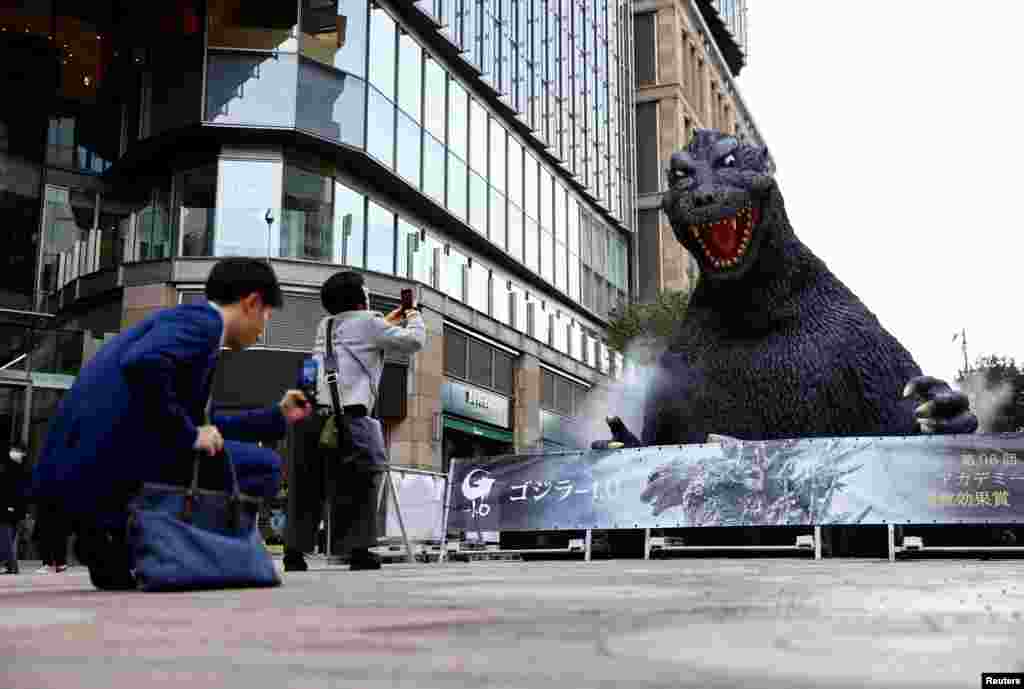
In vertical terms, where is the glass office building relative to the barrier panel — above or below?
above

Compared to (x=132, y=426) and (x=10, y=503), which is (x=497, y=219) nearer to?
(x=10, y=503)

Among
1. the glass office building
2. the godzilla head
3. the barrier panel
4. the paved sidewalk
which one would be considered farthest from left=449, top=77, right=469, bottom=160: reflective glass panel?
the paved sidewalk

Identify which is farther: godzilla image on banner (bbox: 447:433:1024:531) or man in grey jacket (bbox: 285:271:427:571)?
godzilla image on banner (bbox: 447:433:1024:531)

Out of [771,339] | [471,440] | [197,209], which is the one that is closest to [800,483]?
[771,339]

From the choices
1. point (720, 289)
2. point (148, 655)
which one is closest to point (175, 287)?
point (720, 289)

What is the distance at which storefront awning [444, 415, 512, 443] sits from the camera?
971 inches

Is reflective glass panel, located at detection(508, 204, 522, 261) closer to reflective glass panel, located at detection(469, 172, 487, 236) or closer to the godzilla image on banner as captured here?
reflective glass panel, located at detection(469, 172, 487, 236)

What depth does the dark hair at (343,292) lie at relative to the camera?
6.06 metres

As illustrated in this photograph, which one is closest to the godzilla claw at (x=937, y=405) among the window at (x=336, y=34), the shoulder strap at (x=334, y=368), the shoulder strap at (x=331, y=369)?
the shoulder strap at (x=334, y=368)

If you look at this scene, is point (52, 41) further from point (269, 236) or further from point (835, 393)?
point (835, 393)

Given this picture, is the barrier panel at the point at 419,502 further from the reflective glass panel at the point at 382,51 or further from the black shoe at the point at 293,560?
the reflective glass panel at the point at 382,51

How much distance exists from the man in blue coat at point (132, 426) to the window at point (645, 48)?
4291 cm

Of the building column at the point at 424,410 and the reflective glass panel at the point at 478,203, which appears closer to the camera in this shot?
the building column at the point at 424,410

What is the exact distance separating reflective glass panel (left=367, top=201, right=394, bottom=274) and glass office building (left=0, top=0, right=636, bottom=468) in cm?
5
